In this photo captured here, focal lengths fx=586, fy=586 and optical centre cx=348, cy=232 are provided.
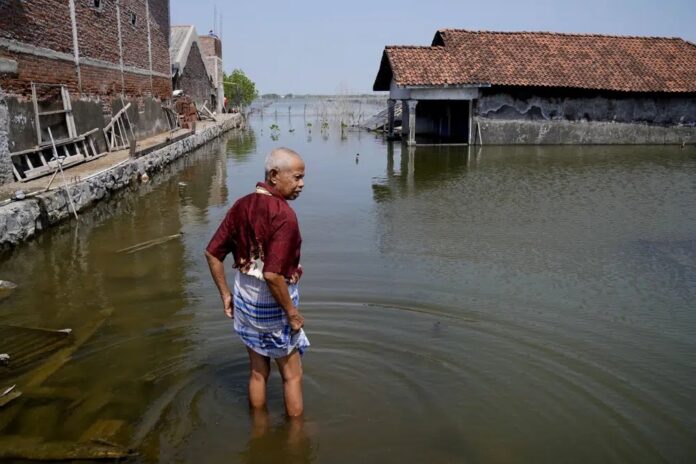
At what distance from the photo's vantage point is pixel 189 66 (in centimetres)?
2991

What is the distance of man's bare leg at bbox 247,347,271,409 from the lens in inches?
133

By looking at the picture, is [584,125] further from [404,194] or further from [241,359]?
[241,359]

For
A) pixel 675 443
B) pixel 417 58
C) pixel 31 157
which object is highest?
pixel 417 58

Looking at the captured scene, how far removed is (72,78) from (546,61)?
679 inches

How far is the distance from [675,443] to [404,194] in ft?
29.2

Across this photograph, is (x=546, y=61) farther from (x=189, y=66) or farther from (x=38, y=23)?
(x=38, y=23)

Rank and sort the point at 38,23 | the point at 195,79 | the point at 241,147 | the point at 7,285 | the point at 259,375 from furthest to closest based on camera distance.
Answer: the point at 195,79 → the point at 241,147 → the point at 38,23 → the point at 7,285 → the point at 259,375

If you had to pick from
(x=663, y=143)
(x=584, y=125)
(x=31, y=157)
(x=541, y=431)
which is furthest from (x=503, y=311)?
(x=663, y=143)

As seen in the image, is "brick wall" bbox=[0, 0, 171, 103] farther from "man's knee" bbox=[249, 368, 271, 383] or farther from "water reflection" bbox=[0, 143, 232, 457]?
"man's knee" bbox=[249, 368, 271, 383]

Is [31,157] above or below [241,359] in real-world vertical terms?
above

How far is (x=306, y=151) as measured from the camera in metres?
21.4

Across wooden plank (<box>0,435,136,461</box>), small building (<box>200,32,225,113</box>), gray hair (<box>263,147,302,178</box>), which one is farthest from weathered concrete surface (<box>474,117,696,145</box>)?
small building (<box>200,32,225,113</box>)

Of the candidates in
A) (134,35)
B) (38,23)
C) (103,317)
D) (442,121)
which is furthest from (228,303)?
(442,121)

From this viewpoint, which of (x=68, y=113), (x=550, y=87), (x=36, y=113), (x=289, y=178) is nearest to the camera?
(x=289, y=178)
